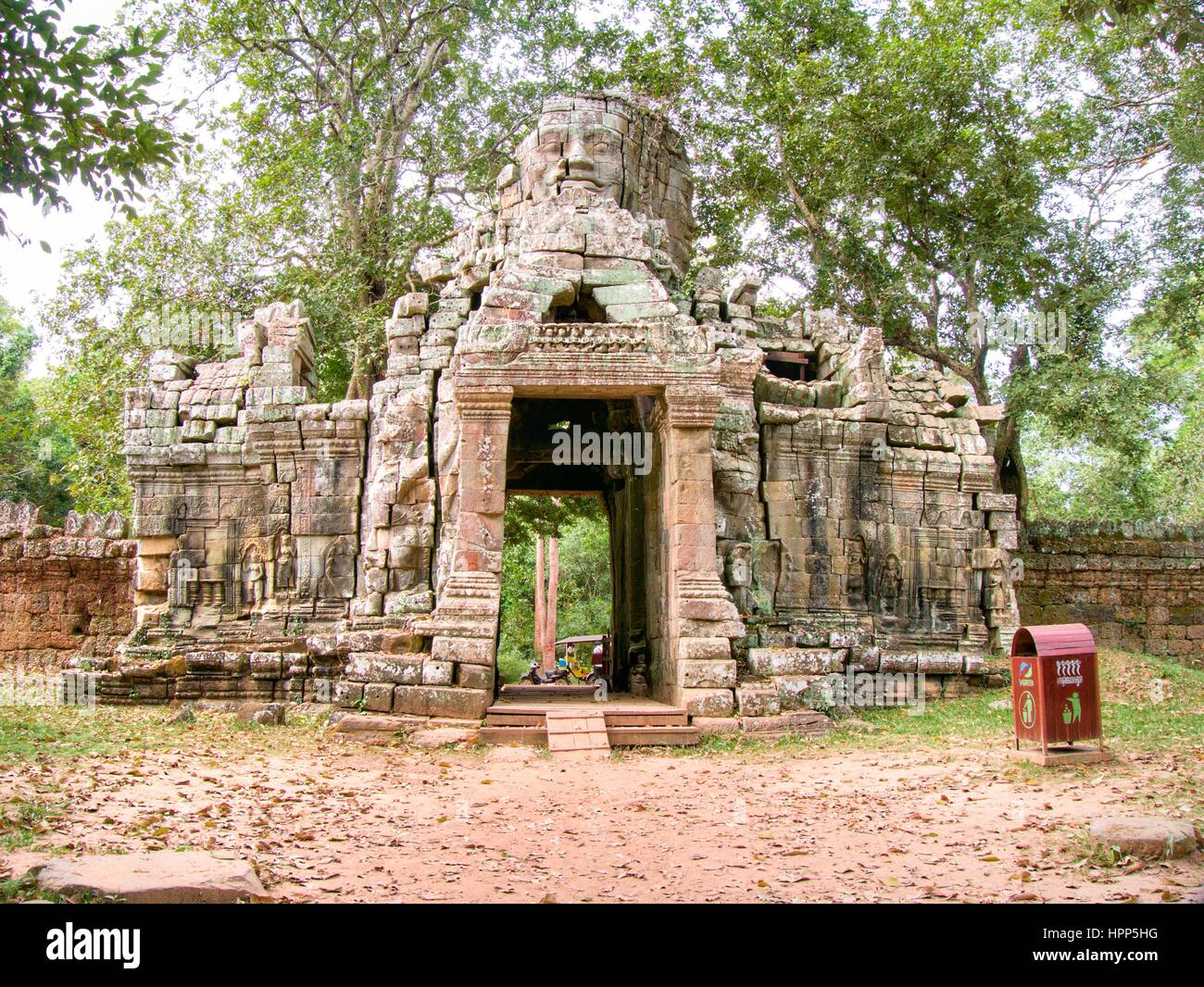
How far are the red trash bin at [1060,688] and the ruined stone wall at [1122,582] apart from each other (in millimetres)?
9536

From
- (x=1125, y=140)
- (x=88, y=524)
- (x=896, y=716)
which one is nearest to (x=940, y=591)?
(x=896, y=716)

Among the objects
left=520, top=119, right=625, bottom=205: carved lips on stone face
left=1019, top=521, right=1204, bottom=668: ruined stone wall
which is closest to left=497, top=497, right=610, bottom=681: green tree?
left=1019, top=521, right=1204, bottom=668: ruined stone wall

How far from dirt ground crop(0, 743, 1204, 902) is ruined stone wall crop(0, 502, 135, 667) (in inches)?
301

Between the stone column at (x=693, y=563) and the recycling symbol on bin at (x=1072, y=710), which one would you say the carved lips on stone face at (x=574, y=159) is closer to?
the stone column at (x=693, y=563)

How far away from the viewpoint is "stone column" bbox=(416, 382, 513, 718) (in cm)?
984

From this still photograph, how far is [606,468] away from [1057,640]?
8354 mm

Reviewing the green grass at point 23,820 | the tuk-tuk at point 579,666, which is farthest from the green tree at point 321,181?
the green grass at point 23,820

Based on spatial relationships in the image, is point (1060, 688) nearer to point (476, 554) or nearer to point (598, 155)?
point (476, 554)

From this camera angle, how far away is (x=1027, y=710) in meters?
8.40

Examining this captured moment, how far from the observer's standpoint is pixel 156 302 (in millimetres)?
17422

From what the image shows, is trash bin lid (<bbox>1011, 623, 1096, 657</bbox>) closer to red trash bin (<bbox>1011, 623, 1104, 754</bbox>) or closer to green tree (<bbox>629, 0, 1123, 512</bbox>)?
red trash bin (<bbox>1011, 623, 1104, 754</bbox>)

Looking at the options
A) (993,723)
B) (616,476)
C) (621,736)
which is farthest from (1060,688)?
(616,476)

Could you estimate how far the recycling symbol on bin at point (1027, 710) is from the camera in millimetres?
8281

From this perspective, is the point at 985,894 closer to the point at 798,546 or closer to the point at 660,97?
the point at 798,546
